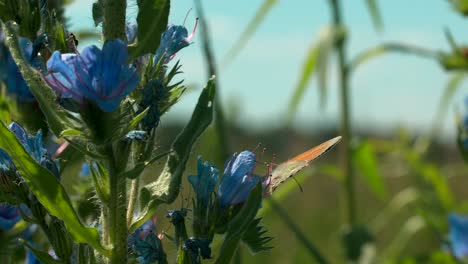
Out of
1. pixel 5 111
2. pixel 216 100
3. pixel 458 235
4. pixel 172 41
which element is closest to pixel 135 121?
pixel 172 41

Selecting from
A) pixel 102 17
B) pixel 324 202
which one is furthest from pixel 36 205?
pixel 324 202

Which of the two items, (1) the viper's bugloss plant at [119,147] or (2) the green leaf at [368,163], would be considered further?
(2) the green leaf at [368,163]

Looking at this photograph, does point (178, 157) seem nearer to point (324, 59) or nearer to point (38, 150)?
point (38, 150)

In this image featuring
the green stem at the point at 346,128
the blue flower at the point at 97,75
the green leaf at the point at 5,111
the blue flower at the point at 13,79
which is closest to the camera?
the blue flower at the point at 97,75

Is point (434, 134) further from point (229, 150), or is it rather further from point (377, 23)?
point (229, 150)

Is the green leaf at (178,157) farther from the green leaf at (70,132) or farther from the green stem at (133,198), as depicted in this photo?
the green leaf at (70,132)

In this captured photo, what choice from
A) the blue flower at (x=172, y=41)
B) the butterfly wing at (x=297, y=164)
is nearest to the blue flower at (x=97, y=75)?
the blue flower at (x=172, y=41)
